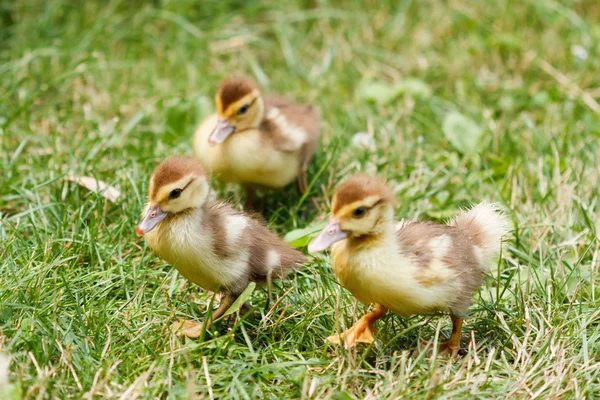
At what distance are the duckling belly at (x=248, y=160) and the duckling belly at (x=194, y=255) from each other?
3.66ft

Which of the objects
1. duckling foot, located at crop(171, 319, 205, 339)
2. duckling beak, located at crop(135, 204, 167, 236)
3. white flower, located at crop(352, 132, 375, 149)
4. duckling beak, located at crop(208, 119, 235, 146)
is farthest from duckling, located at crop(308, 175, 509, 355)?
white flower, located at crop(352, 132, 375, 149)

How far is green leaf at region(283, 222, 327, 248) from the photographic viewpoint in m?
3.95

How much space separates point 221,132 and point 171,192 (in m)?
1.23

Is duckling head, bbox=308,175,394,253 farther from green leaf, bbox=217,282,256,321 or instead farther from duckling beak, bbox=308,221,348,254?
green leaf, bbox=217,282,256,321

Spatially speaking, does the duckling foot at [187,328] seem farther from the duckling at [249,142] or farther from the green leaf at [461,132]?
the green leaf at [461,132]

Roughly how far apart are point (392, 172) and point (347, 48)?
75.8 inches

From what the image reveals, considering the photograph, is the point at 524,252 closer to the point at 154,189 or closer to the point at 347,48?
the point at 154,189

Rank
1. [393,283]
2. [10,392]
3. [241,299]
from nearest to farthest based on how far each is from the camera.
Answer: [10,392] → [393,283] → [241,299]

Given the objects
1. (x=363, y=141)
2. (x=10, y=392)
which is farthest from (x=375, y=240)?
(x=363, y=141)

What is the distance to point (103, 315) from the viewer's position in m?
3.24

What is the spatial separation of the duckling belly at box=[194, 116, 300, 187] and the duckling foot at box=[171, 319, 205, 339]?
4.11ft

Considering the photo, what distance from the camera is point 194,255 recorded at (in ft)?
10.7

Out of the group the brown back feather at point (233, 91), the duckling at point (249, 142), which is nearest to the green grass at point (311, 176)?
the duckling at point (249, 142)

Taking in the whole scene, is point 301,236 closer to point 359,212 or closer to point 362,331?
point 362,331
